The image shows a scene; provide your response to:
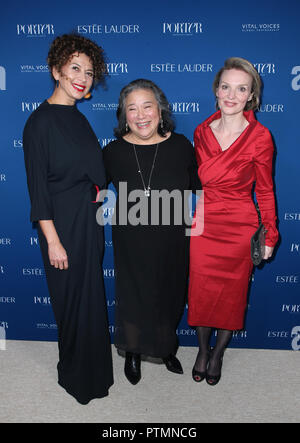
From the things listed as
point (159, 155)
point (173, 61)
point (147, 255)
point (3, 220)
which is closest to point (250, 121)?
point (159, 155)

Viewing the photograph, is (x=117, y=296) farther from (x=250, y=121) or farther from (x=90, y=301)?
(x=250, y=121)

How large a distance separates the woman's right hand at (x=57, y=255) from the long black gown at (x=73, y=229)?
0.19 feet

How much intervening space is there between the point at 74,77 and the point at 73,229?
752 mm

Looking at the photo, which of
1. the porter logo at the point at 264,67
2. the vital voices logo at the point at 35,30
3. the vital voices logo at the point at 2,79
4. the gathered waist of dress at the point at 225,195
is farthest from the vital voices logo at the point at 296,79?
the vital voices logo at the point at 2,79

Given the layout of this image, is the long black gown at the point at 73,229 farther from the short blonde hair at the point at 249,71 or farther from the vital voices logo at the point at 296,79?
the vital voices logo at the point at 296,79

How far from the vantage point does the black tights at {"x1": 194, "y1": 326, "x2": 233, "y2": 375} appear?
2275 mm

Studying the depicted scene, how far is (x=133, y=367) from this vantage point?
2.30m

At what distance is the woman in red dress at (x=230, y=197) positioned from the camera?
1839mm

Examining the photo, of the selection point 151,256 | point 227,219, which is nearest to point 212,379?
point 151,256

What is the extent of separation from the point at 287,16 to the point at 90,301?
201cm

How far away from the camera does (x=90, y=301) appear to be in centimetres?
198

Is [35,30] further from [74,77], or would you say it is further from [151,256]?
[151,256]

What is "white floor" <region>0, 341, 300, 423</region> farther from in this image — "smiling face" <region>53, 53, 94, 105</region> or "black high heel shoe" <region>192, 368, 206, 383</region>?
"smiling face" <region>53, 53, 94, 105</region>

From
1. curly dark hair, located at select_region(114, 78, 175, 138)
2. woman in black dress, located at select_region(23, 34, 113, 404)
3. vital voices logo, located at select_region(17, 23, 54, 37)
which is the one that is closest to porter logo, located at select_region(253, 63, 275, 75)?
curly dark hair, located at select_region(114, 78, 175, 138)
